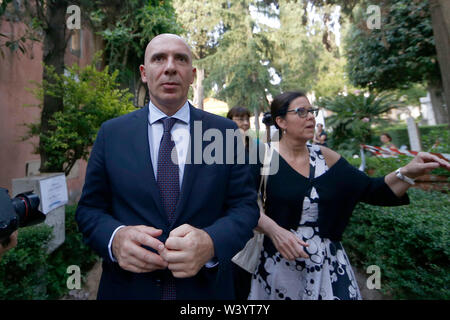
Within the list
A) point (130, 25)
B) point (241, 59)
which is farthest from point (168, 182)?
point (241, 59)

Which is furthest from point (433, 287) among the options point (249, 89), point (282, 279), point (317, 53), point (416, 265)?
point (317, 53)

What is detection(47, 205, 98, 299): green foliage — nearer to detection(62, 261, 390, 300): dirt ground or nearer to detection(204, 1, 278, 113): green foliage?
detection(62, 261, 390, 300): dirt ground

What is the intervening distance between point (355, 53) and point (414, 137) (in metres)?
9.22

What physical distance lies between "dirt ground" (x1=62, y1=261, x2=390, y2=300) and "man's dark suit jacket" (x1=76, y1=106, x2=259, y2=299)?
301 cm

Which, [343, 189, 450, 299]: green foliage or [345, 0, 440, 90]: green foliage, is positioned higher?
[345, 0, 440, 90]: green foliage

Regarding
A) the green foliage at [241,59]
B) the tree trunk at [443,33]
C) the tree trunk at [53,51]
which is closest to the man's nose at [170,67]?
the tree trunk at [443,33]

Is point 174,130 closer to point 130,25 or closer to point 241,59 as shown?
point 130,25

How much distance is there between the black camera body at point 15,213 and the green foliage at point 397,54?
11.1 meters

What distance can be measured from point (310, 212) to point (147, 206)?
121 cm

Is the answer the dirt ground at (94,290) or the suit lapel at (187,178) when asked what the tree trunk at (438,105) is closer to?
the dirt ground at (94,290)

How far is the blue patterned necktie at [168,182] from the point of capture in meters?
1.30

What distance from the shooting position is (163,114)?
4.90 feet

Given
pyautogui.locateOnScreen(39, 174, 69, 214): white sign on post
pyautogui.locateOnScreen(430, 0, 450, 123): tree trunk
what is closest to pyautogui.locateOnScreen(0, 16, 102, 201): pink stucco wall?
pyautogui.locateOnScreen(39, 174, 69, 214): white sign on post

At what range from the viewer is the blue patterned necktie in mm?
1296
